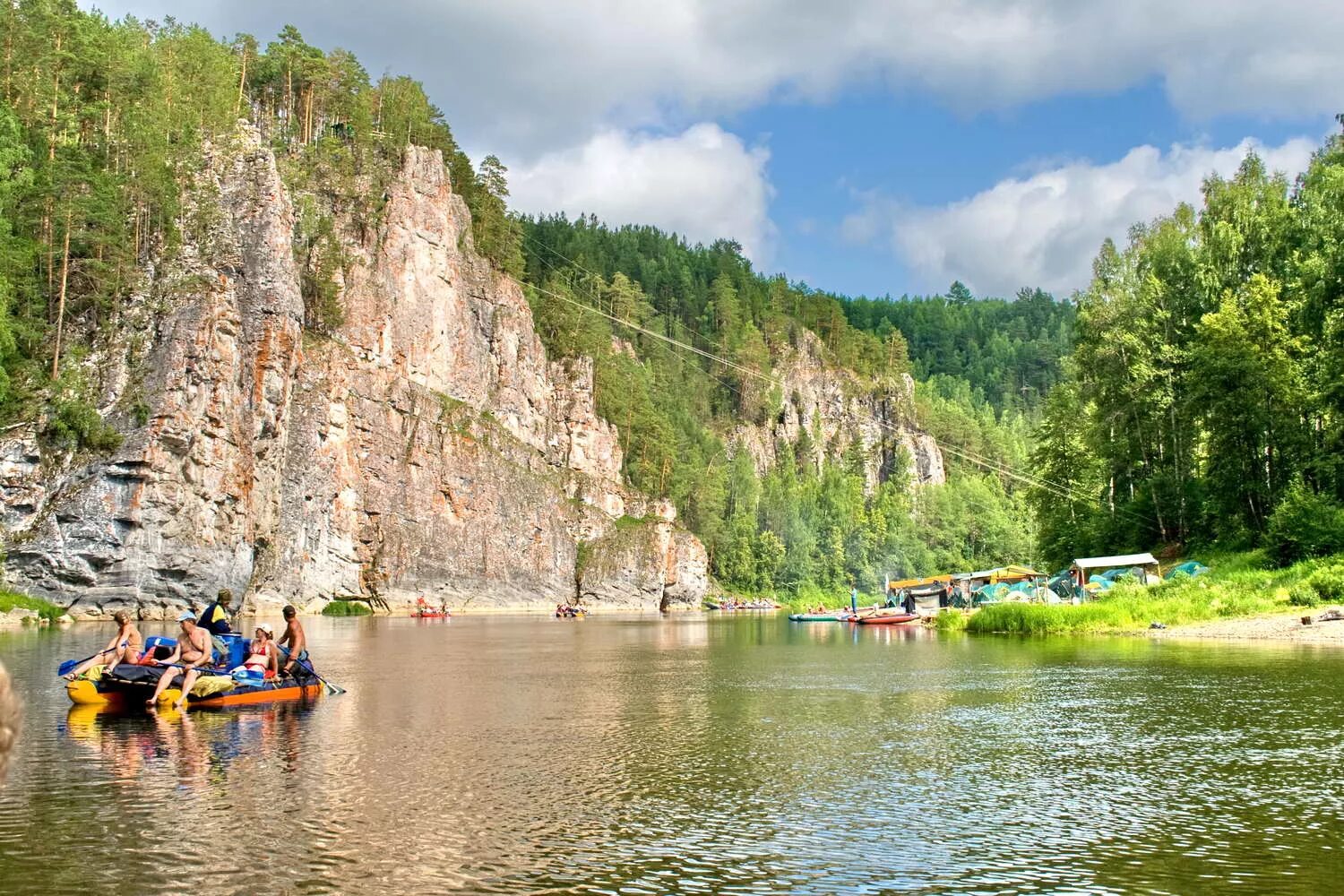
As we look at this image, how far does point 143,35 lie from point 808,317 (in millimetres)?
118081

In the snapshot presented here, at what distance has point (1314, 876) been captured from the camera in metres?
10.6

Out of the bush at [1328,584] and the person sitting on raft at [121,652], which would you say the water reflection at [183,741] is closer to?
the person sitting on raft at [121,652]

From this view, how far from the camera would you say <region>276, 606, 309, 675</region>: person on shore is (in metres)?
25.7

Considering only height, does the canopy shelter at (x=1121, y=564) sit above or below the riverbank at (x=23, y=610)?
above

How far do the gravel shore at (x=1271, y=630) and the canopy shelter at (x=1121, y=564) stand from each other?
11.9m

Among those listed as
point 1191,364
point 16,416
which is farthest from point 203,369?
point 1191,364

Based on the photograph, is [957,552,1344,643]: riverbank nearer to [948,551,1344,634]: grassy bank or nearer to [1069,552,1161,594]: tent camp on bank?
[948,551,1344,634]: grassy bank

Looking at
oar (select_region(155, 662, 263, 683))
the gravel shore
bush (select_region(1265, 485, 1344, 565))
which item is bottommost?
the gravel shore

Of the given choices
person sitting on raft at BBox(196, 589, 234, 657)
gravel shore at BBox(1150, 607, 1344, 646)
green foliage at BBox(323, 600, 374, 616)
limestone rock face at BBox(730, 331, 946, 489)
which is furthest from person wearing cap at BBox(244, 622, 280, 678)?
limestone rock face at BBox(730, 331, 946, 489)

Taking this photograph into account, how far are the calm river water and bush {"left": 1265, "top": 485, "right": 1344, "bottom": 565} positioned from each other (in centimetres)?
1972

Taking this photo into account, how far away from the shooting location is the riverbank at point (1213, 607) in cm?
4172

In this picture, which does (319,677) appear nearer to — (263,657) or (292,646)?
(292,646)

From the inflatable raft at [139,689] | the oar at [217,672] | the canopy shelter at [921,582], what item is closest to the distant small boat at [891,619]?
the canopy shelter at [921,582]

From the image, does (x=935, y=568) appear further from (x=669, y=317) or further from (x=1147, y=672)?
(x=1147, y=672)
